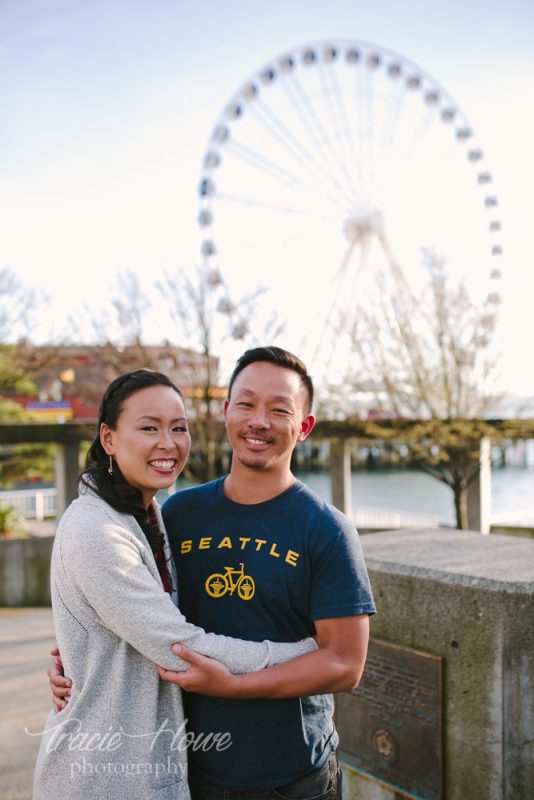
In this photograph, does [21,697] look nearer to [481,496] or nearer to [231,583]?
[231,583]

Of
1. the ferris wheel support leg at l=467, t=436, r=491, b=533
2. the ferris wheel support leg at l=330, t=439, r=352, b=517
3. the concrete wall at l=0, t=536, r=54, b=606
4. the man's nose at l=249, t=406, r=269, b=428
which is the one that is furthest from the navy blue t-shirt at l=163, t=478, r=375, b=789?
the ferris wheel support leg at l=330, t=439, r=352, b=517

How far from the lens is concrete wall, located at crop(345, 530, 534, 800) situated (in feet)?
10.3

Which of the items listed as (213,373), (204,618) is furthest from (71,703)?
(213,373)

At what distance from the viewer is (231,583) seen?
2.31m

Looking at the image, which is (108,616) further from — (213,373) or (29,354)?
(29,354)

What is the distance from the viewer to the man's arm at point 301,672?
204 centimetres

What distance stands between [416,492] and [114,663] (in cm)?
4605

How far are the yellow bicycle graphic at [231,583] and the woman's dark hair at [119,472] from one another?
203 millimetres

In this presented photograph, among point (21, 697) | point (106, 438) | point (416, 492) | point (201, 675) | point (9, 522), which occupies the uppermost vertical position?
point (106, 438)

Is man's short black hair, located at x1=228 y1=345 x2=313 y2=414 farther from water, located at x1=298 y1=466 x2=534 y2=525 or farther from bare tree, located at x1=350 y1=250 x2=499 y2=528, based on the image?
water, located at x1=298 y1=466 x2=534 y2=525

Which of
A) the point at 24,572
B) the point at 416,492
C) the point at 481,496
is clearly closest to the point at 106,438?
the point at 24,572

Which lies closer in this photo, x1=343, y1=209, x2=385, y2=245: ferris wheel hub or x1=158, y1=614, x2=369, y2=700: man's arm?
x1=158, y1=614, x2=369, y2=700: man's arm

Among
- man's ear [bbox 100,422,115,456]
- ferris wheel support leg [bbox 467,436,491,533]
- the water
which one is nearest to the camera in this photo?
man's ear [bbox 100,422,115,456]

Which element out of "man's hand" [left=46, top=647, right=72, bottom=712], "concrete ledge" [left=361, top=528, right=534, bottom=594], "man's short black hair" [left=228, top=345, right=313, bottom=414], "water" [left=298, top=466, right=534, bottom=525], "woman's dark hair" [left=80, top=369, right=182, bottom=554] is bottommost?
"water" [left=298, top=466, right=534, bottom=525]
